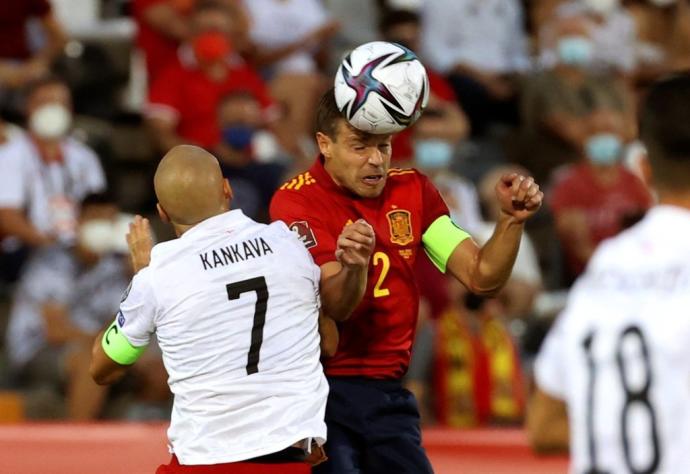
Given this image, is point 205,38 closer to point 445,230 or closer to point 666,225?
point 445,230

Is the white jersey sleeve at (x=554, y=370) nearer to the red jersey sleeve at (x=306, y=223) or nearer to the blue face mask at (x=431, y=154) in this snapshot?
the red jersey sleeve at (x=306, y=223)

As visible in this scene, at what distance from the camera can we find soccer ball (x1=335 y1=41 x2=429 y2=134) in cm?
504

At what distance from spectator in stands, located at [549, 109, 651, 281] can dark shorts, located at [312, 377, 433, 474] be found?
18.6ft

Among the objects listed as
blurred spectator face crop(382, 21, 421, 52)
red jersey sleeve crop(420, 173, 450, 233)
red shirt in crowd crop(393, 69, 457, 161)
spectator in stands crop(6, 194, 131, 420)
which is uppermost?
blurred spectator face crop(382, 21, 421, 52)

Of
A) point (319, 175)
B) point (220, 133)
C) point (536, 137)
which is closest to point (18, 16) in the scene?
point (220, 133)

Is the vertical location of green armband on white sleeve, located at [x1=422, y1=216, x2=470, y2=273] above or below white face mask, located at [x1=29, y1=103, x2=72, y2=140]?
below

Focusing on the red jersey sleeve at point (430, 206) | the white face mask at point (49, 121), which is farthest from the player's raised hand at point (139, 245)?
the white face mask at point (49, 121)

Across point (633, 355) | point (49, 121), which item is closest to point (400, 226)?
point (633, 355)

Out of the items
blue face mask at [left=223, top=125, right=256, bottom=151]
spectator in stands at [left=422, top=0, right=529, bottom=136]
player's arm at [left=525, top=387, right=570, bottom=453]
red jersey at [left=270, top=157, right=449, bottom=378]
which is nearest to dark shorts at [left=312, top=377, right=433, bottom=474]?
red jersey at [left=270, top=157, right=449, bottom=378]

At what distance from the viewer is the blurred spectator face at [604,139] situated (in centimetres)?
1140

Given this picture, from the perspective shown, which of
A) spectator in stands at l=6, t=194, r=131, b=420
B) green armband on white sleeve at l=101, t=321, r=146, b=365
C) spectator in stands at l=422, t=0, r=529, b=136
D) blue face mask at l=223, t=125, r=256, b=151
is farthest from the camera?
spectator in stands at l=422, t=0, r=529, b=136

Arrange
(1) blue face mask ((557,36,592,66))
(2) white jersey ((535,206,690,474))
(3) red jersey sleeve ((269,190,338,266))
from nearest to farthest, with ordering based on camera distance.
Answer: (2) white jersey ((535,206,690,474)), (3) red jersey sleeve ((269,190,338,266)), (1) blue face mask ((557,36,592,66))

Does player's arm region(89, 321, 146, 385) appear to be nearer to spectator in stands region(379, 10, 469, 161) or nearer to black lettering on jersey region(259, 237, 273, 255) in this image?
black lettering on jersey region(259, 237, 273, 255)

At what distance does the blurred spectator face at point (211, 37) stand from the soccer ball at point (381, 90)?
19.9ft
